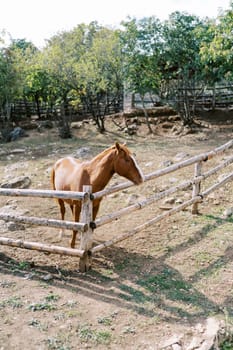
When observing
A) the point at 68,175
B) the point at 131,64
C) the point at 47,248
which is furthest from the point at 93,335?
the point at 131,64

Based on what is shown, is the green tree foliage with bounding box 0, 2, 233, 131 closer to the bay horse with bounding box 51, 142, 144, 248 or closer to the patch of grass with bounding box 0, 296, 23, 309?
the bay horse with bounding box 51, 142, 144, 248

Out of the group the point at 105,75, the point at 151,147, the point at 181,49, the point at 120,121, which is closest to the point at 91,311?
the point at 151,147

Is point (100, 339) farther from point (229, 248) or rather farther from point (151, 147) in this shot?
point (151, 147)

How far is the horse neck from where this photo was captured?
14.3 feet

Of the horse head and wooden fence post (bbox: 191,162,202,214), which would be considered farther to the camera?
wooden fence post (bbox: 191,162,202,214)

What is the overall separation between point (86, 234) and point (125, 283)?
0.64m

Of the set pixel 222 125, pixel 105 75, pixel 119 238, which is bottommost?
pixel 119 238

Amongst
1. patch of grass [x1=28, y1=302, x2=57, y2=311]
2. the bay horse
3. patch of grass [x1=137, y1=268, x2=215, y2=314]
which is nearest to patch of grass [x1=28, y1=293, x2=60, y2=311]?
patch of grass [x1=28, y1=302, x2=57, y2=311]

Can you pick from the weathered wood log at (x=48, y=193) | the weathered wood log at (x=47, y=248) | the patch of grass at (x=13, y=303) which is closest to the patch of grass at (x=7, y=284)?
the patch of grass at (x=13, y=303)

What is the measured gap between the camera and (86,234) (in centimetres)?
387

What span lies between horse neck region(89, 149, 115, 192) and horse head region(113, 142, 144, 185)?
0.08 meters

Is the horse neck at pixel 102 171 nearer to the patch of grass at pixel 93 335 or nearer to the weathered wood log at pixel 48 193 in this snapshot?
the weathered wood log at pixel 48 193

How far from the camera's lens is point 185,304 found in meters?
3.35

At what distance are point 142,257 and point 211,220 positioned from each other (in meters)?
1.51
